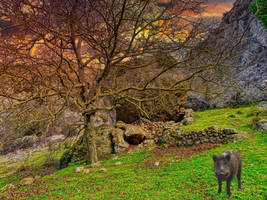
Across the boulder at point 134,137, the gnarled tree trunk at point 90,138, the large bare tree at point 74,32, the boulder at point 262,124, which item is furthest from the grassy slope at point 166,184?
the boulder at point 134,137

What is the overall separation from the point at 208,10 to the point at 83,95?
5.92 meters

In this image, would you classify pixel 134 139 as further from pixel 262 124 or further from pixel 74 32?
pixel 74 32

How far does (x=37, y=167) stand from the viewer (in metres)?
8.38

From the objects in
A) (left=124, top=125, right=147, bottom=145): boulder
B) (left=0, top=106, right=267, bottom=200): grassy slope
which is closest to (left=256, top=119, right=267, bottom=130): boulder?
(left=0, top=106, right=267, bottom=200): grassy slope

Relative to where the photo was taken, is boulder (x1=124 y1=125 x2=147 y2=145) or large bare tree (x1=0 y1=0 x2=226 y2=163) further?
boulder (x1=124 y1=125 x2=147 y2=145)

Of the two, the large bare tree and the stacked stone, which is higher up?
the large bare tree

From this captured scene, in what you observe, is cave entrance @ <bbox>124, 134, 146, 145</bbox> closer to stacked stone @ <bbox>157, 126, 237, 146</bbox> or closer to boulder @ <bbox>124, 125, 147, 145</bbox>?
boulder @ <bbox>124, 125, 147, 145</bbox>

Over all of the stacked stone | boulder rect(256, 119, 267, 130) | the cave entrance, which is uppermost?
boulder rect(256, 119, 267, 130)

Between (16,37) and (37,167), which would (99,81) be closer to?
(16,37)

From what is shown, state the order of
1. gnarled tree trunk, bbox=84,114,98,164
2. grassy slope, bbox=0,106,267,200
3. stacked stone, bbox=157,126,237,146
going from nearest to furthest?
grassy slope, bbox=0,106,267,200
stacked stone, bbox=157,126,237,146
gnarled tree trunk, bbox=84,114,98,164

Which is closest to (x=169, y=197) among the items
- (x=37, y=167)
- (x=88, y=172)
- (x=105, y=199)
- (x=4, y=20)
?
(x=105, y=199)

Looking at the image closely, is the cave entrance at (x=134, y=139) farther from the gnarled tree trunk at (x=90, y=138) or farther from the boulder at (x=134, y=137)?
the gnarled tree trunk at (x=90, y=138)

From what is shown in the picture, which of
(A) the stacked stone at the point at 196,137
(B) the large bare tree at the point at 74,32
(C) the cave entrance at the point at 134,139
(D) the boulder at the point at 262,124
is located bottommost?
(C) the cave entrance at the point at 134,139

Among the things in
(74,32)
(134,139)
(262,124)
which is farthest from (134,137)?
(74,32)
